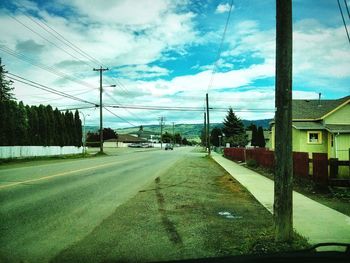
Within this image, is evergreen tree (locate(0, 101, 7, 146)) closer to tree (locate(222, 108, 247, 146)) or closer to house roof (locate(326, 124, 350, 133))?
house roof (locate(326, 124, 350, 133))

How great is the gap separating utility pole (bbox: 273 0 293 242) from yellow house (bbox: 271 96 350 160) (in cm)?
2747

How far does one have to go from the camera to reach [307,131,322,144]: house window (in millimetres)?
36713

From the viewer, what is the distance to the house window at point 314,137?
3671 cm

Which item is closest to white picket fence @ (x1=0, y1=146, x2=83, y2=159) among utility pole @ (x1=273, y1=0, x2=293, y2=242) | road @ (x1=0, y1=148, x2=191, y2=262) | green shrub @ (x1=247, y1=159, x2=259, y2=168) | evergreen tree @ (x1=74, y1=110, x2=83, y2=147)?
evergreen tree @ (x1=74, y1=110, x2=83, y2=147)

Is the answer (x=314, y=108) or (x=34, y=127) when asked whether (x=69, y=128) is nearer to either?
(x=34, y=127)

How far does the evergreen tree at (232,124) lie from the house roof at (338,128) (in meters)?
67.9

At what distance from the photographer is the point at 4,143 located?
39844 millimetres

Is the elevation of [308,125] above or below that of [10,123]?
below

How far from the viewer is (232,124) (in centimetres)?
10438

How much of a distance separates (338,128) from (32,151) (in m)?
30.2

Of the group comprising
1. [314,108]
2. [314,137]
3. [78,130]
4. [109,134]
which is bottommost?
[314,137]

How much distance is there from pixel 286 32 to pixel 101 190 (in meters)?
9.35

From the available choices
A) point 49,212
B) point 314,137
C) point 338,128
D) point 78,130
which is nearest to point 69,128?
point 78,130

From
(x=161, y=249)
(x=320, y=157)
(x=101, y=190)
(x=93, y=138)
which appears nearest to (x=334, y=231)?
(x=161, y=249)
